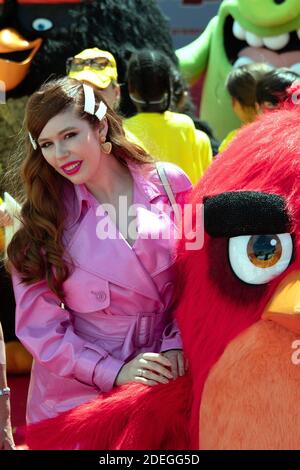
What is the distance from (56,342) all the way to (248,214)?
46 cm

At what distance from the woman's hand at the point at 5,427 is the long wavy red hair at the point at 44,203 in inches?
10.7

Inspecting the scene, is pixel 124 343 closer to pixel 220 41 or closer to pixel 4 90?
pixel 4 90

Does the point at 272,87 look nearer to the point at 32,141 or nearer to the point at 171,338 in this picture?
the point at 32,141

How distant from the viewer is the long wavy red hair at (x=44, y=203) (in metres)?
1.63

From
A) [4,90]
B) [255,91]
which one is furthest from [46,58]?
[255,91]

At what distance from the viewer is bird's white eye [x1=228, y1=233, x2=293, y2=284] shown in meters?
1.43

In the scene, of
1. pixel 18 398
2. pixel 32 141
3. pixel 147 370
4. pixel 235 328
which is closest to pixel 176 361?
pixel 147 370

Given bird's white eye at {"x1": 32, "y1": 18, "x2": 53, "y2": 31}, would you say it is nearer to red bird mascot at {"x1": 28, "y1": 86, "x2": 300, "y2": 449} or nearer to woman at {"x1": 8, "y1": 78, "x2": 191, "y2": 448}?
woman at {"x1": 8, "y1": 78, "x2": 191, "y2": 448}

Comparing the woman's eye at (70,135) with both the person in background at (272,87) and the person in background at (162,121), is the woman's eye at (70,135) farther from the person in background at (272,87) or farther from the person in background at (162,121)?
the person in background at (272,87)

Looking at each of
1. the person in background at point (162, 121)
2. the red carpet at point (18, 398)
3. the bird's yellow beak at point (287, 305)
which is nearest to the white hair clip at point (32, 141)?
the bird's yellow beak at point (287, 305)

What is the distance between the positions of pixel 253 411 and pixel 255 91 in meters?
1.94

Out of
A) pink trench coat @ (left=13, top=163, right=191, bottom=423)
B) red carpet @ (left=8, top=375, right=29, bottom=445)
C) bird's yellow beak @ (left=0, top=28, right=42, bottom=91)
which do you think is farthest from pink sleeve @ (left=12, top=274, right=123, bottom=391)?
bird's yellow beak @ (left=0, top=28, right=42, bottom=91)

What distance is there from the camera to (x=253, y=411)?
1.42 meters
